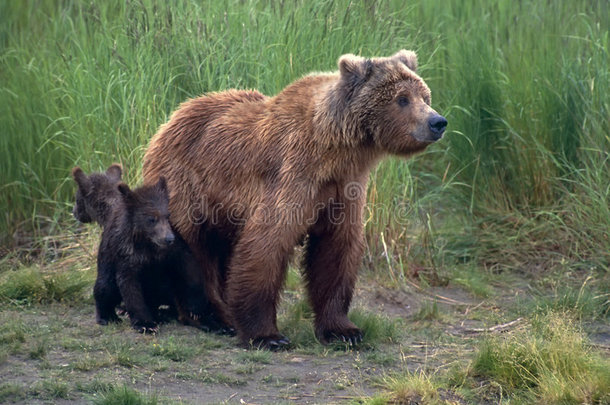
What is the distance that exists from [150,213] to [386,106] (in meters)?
1.67

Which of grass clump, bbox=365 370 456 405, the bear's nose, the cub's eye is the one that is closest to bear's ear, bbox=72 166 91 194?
the cub's eye

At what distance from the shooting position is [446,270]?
7773mm

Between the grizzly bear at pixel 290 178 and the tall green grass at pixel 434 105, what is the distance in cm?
141

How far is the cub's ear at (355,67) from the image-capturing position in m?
5.78

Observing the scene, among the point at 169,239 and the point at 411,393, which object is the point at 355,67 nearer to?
the point at 169,239

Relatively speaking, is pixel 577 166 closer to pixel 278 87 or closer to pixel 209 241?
pixel 278 87

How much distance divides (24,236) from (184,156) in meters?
2.72

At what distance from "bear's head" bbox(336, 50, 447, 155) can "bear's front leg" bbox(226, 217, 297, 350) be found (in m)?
0.82

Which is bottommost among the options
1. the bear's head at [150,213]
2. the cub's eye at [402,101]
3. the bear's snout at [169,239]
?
the bear's snout at [169,239]

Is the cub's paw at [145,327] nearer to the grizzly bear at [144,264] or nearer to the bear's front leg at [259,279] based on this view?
the grizzly bear at [144,264]

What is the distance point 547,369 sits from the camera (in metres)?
5.09

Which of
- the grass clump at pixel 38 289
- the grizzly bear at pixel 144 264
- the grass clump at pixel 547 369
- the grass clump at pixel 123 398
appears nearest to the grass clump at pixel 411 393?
the grass clump at pixel 547 369

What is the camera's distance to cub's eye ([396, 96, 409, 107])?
5793mm

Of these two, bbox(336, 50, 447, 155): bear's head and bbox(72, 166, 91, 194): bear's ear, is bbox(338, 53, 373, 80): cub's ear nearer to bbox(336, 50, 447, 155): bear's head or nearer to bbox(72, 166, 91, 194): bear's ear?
bbox(336, 50, 447, 155): bear's head
